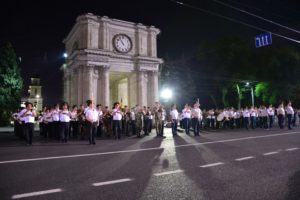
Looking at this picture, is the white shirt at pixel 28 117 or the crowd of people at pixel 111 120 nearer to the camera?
the white shirt at pixel 28 117

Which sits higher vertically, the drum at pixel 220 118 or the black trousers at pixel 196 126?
the drum at pixel 220 118

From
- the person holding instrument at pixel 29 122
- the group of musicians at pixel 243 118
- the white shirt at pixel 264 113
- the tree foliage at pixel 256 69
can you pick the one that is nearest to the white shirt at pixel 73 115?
the person holding instrument at pixel 29 122

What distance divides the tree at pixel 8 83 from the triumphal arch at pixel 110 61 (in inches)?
312

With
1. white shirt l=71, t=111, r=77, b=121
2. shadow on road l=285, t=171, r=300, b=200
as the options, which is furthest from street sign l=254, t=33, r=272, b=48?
shadow on road l=285, t=171, r=300, b=200

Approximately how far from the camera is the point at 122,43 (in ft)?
118

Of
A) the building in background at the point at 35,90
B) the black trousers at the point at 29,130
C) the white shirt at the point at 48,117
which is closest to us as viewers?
the black trousers at the point at 29,130

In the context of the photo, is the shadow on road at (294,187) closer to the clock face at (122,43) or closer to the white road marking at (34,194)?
the white road marking at (34,194)

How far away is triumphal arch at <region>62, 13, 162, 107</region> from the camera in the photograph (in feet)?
108

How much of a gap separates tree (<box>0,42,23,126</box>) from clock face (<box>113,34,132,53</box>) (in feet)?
58.0

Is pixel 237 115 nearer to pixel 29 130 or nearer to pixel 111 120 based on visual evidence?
pixel 111 120

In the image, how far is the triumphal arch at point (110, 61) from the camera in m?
32.9

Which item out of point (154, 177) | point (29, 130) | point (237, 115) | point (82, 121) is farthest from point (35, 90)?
point (154, 177)

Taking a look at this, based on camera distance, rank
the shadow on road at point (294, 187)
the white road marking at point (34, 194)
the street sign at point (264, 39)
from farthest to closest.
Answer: the street sign at point (264, 39) → the white road marking at point (34, 194) → the shadow on road at point (294, 187)

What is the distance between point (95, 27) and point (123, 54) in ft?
15.5
